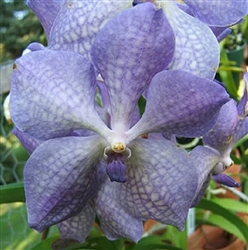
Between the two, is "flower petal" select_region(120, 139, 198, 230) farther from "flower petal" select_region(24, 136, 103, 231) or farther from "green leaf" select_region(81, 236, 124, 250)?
"green leaf" select_region(81, 236, 124, 250)

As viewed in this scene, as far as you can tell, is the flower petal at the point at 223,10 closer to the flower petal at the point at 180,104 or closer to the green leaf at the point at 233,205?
the flower petal at the point at 180,104

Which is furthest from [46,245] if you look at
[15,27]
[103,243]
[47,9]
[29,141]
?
[15,27]

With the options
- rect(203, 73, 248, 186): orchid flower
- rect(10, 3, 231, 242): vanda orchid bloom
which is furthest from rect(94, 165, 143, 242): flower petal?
rect(203, 73, 248, 186): orchid flower

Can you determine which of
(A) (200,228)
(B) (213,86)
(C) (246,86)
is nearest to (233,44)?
(A) (200,228)

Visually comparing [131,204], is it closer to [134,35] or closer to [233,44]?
[134,35]

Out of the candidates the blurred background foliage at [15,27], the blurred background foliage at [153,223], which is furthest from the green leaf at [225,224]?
the blurred background foliage at [15,27]

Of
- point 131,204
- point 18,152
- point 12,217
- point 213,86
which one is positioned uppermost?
point 213,86

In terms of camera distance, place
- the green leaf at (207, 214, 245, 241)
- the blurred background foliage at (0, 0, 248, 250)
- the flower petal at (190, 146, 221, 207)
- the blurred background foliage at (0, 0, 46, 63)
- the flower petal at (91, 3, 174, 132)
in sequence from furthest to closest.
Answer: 1. the blurred background foliage at (0, 0, 46, 63)
2. the green leaf at (207, 214, 245, 241)
3. the blurred background foliage at (0, 0, 248, 250)
4. the flower petal at (190, 146, 221, 207)
5. the flower petal at (91, 3, 174, 132)
